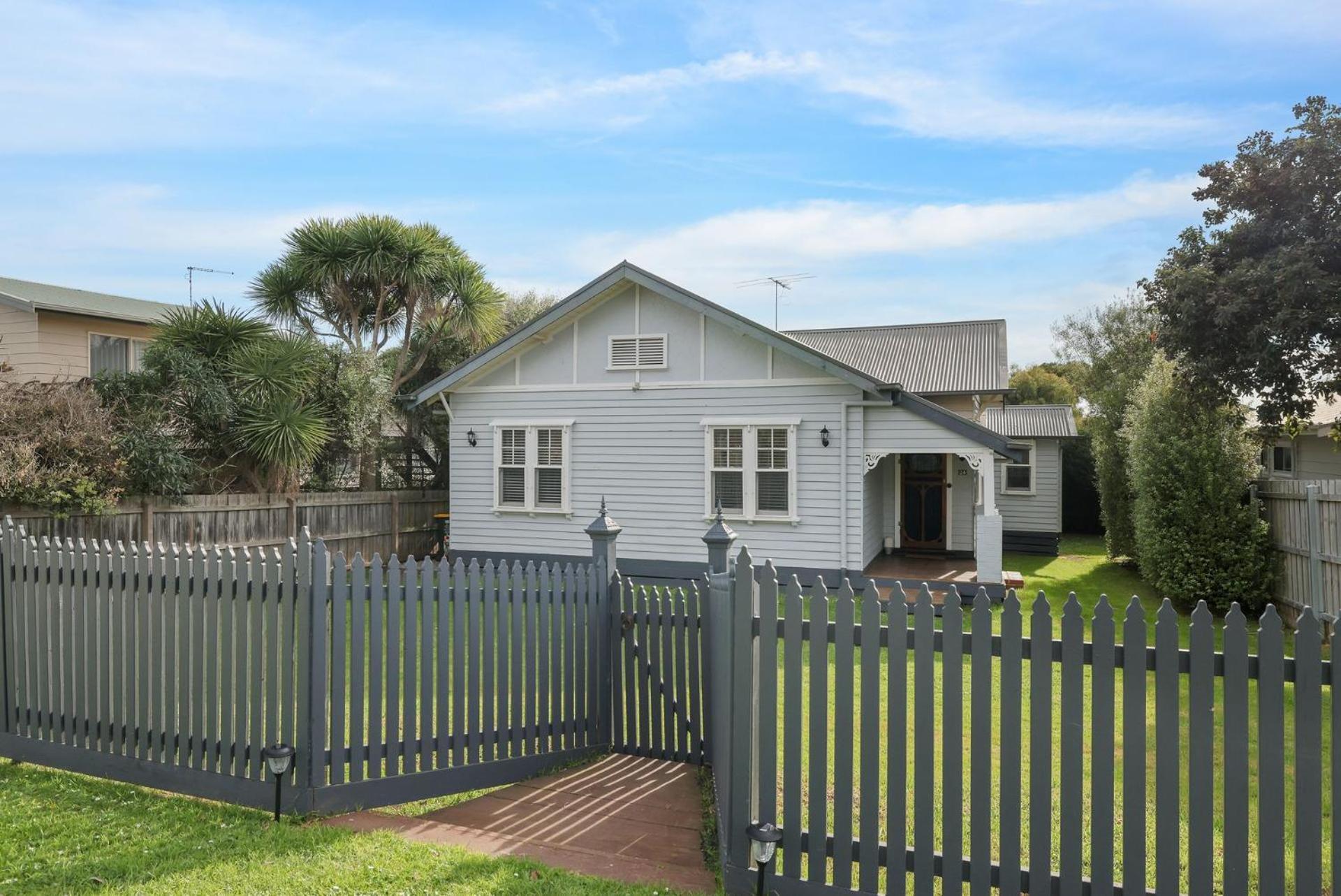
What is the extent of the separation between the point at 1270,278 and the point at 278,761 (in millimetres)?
14061

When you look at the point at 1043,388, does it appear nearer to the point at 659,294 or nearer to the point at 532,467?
the point at 659,294

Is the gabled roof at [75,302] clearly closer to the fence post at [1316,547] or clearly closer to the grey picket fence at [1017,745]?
the grey picket fence at [1017,745]

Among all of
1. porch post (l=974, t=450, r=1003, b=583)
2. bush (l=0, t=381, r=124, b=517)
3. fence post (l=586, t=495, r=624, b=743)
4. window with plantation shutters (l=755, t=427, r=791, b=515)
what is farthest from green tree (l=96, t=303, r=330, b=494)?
porch post (l=974, t=450, r=1003, b=583)

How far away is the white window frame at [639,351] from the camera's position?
49.6 feet

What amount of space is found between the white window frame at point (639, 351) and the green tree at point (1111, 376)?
30.9 feet

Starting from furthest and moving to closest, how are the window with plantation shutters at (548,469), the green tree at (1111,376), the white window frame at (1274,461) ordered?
1. the white window frame at (1274,461)
2. the green tree at (1111,376)
3. the window with plantation shutters at (548,469)

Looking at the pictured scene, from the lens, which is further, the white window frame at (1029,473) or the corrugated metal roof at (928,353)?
the white window frame at (1029,473)

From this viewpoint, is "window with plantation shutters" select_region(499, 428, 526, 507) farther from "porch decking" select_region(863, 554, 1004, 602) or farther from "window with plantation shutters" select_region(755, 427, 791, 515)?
"porch decking" select_region(863, 554, 1004, 602)

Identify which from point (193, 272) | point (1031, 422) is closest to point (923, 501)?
point (1031, 422)

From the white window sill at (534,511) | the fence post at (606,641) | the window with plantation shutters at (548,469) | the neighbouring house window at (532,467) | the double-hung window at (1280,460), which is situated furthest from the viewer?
the double-hung window at (1280,460)

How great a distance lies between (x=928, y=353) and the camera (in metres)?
21.9

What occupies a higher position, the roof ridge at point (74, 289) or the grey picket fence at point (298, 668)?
the roof ridge at point (74, 289)

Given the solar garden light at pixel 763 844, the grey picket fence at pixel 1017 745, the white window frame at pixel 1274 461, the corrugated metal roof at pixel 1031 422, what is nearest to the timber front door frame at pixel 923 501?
the corrugated metal roof at pixel 1031 422

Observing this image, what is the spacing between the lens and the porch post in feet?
43.9
